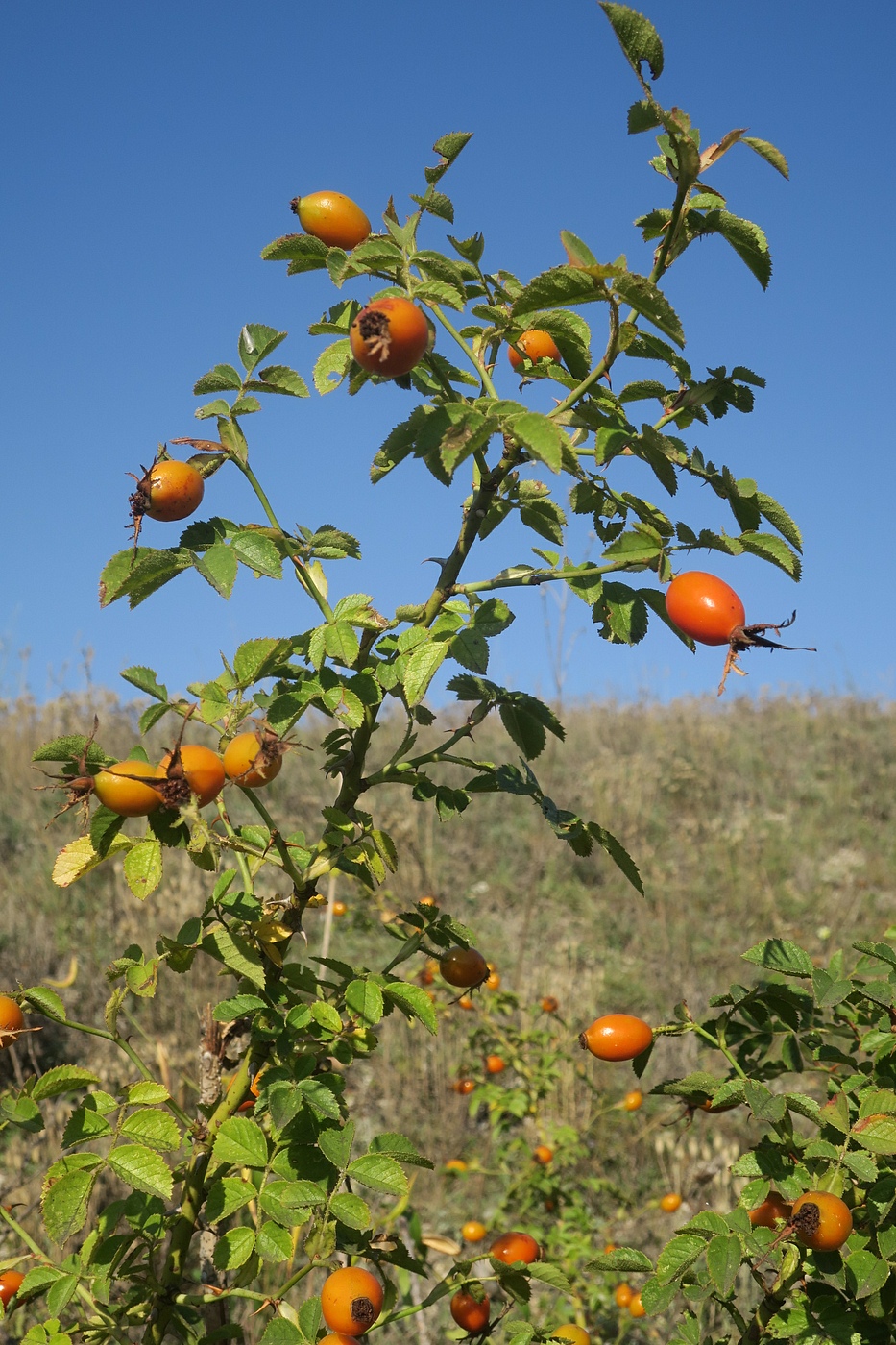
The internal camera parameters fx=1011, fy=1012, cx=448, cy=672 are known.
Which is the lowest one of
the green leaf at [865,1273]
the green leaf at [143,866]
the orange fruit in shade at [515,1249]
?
the orange fruit in shade at [515,1249]

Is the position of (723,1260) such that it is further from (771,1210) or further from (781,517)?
(781,517)

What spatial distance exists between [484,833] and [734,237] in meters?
5.56

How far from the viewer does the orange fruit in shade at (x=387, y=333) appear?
2.95ft

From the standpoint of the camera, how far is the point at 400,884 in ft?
15.8

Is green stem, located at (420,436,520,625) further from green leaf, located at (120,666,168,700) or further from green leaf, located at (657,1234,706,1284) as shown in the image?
green leaf, located at (657,1234,706,1284)

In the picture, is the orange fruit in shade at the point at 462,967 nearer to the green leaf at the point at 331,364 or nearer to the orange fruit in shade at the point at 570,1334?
the orange fruit in shade at the point at 570,1334

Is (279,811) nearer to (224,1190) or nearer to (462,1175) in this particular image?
(462,1175)

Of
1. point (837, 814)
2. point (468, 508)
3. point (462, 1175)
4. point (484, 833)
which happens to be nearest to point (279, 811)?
point (484, 833)

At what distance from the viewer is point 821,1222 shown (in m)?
0.98

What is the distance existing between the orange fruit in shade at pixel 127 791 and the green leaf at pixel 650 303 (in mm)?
582

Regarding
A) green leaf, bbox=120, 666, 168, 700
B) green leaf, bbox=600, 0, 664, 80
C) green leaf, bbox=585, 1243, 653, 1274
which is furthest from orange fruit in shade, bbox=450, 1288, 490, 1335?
green leaf, bbox=600, 0, 664, 80

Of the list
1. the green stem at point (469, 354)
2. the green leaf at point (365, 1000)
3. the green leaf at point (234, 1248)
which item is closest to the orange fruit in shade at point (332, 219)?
the green stem at point (469, 354)

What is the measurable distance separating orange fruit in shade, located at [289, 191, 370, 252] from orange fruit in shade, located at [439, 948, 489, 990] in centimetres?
83

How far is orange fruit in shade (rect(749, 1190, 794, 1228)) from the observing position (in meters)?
1.14
